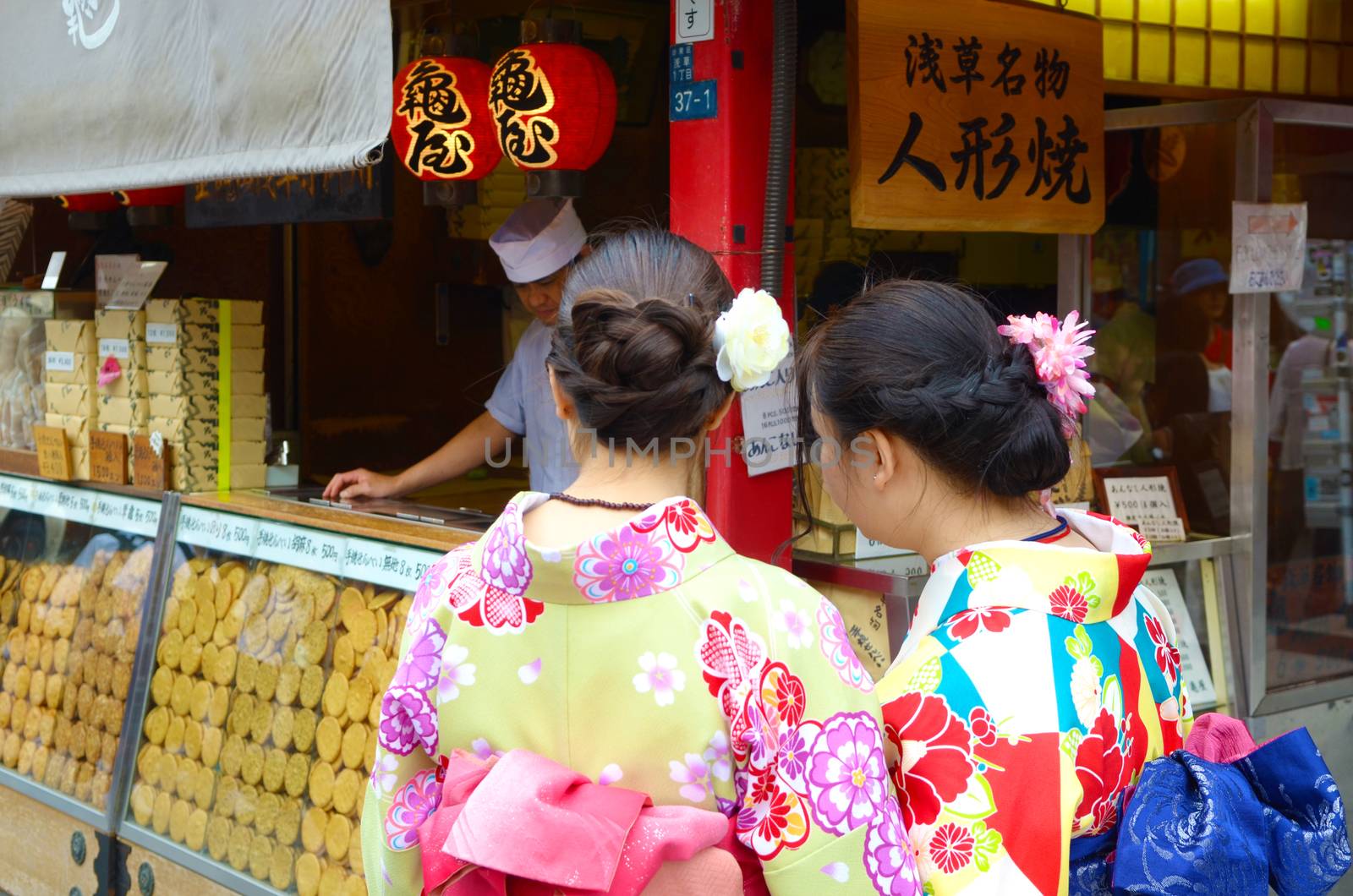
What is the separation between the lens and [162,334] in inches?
180

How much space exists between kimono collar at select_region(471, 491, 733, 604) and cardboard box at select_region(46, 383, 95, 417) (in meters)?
3.58

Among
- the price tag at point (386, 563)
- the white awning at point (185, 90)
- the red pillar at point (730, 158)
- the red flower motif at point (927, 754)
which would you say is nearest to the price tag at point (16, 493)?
the white awning at point (185, 90)

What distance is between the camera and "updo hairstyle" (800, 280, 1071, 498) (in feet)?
6.34

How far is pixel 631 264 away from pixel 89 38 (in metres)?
2.82

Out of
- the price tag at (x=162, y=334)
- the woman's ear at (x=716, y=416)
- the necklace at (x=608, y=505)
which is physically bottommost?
the necklace at (x=608, y=505)

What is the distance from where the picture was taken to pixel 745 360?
6.32ft

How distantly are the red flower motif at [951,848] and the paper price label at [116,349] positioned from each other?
3806 mm

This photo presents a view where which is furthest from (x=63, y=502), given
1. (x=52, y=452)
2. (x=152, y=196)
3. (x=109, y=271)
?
(x=152, y=196)

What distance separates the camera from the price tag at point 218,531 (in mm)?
4289

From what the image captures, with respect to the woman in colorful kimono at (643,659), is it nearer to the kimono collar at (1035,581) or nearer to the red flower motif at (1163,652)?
the kimono collar at (1035,581)

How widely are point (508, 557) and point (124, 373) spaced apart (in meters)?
3.40

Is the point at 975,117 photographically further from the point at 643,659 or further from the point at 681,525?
the point at 643,659

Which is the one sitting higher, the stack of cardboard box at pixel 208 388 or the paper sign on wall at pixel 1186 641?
the stack of cardboard box at pixel 208 388

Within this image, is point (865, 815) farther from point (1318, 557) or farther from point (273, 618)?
point (1318, 557)
